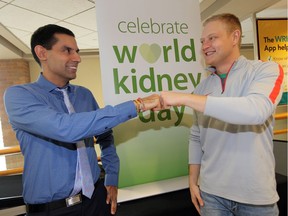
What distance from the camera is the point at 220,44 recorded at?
136 centimetres

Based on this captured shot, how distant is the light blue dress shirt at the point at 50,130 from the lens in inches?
46.1

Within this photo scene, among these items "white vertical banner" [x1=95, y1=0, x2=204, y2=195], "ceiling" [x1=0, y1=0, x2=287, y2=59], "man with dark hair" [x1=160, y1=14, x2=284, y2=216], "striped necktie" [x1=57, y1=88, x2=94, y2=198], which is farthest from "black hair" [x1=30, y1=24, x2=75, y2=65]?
"ceiling" [x1=0, y1=0, x2=287, y2=59]

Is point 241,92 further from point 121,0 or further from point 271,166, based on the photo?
point 121,0

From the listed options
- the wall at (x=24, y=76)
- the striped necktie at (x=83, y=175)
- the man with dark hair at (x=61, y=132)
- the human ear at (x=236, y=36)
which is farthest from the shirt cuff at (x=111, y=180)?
the wall at (x=24, y=76)

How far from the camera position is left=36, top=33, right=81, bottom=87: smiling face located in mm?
1532

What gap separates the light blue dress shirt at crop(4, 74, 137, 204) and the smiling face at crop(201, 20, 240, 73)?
554 millimetres

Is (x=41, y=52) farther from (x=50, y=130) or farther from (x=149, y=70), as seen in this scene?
(x=149, y=70)

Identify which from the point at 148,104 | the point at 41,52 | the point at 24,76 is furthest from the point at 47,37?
the point at 24,76

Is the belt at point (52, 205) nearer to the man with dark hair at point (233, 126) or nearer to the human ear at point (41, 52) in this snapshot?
the man with dark hair at point (233, 126)

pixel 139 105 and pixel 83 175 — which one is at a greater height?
pixel 139 105

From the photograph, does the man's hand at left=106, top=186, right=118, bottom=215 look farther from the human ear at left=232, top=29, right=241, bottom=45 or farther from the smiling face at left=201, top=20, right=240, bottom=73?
the human ear at left=232, top=29, right=241, bottom=45

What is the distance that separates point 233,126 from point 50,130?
0.91m

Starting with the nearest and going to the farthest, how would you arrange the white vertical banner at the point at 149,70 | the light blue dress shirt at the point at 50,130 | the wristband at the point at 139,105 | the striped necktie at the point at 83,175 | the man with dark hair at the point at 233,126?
the man with dark hair at the point at 233,126 → the light blue dress shirt at the point at 50,130 → the wristband at the point at 139,105 → the striped necktie at the point at 83,175 → the white vertical banner at the point at 149,70

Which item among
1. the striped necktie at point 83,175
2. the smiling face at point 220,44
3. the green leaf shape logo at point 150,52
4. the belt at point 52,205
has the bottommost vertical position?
the belt at point 52,205
